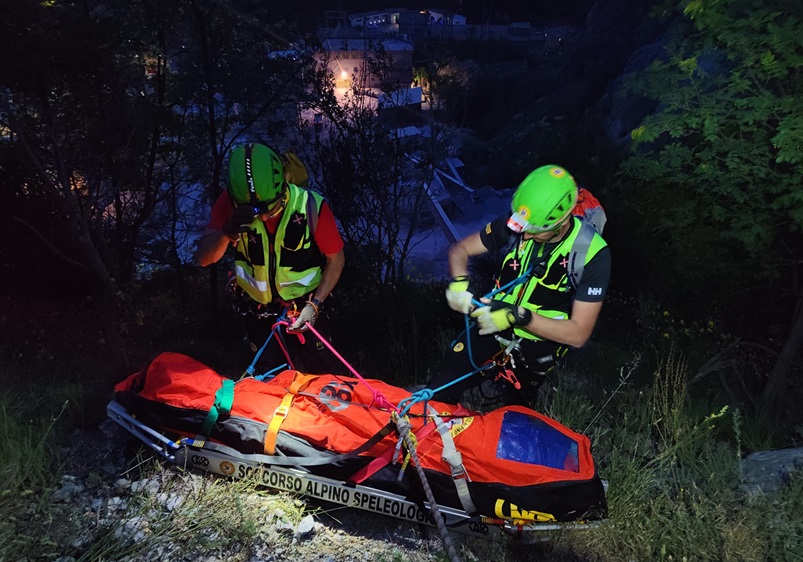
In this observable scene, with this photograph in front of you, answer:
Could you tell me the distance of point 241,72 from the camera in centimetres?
1095

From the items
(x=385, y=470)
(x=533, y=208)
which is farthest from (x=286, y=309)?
(x=533, y=208)

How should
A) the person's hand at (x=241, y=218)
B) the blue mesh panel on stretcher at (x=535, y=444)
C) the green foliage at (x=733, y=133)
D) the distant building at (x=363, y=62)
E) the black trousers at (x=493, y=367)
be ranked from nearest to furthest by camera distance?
the blue mesh panel on stretcher at (x=535, y=444)
the person's hand at (x=241, y=218)
the black trousers at (x=493, y=367)
the green foliage at (x=733, y=133)
the distant building at (x=363, y=62)

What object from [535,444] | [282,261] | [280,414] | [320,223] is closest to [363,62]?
[320,223]

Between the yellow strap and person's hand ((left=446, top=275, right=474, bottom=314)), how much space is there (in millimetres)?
995

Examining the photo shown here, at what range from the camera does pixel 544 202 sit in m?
2.52

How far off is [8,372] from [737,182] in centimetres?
724

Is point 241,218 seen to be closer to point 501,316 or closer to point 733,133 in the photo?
A: point 501,316

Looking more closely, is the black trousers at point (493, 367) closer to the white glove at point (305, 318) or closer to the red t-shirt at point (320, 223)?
the white glove at point (305, 318)

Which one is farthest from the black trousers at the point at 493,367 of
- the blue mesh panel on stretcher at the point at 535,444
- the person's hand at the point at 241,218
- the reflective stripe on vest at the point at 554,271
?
the person's hand at the point at 241,218

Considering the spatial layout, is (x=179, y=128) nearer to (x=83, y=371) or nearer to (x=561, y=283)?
(x=83, y=371)

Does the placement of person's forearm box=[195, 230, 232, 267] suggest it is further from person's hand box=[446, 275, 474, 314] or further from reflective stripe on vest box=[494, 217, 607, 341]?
reflective stripe on vest box=[494, 217, 607, 341]

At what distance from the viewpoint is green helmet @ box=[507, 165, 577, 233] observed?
253 centimetres

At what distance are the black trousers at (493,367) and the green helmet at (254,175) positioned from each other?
4.85 feet

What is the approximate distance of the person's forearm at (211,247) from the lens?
3014mm
